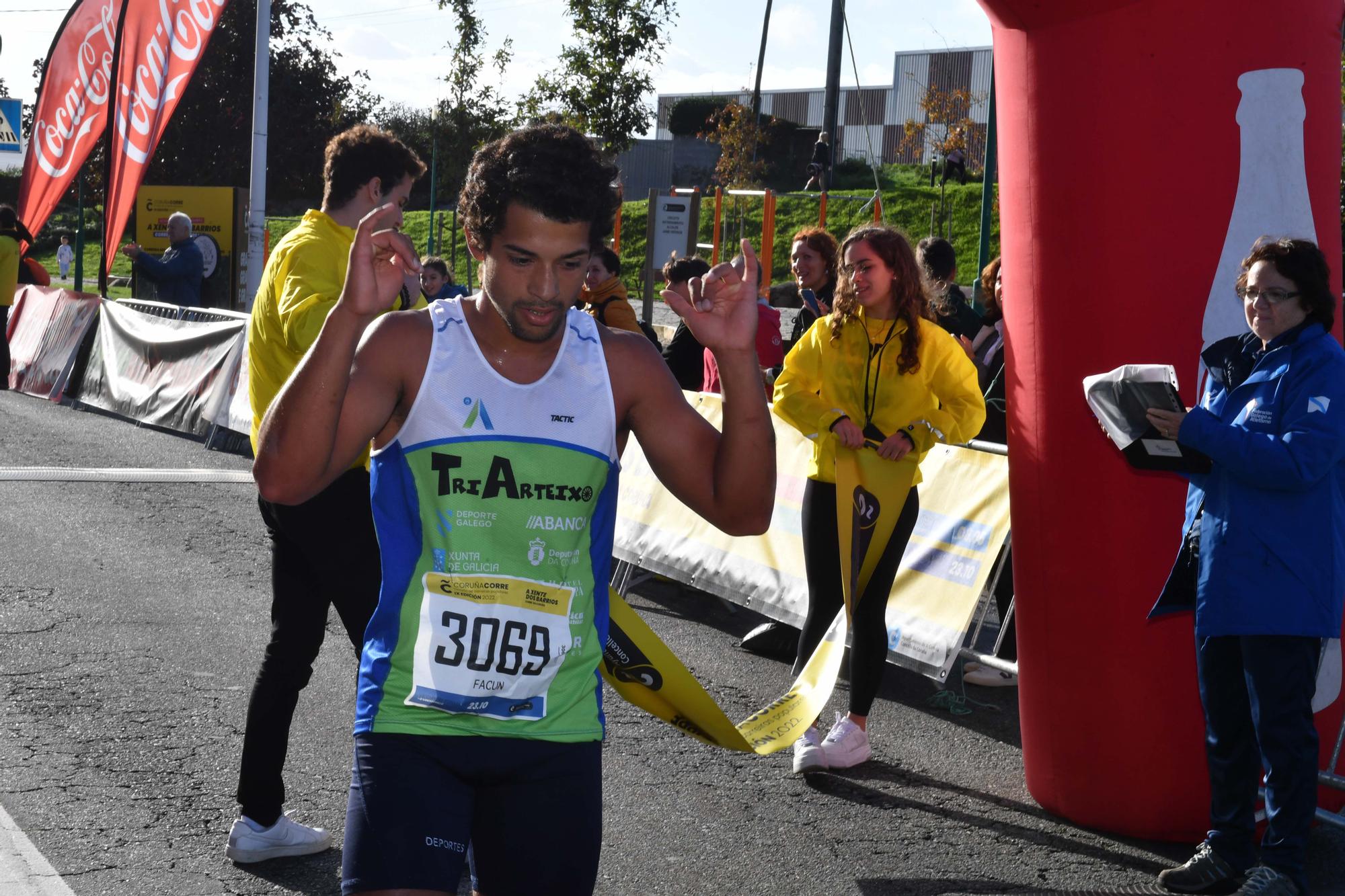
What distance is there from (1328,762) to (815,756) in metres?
1.68

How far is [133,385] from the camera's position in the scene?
14180 millimetres

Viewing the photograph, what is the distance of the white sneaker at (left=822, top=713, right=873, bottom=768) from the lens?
204 inches

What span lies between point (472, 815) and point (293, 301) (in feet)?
6.04

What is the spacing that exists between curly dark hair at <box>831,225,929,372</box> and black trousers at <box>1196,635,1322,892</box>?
1637mm

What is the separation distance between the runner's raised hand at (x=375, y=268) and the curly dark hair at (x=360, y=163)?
1.88 m

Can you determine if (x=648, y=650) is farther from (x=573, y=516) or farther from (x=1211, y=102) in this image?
(x=1211, y=102)

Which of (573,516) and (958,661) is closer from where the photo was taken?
(573,516)

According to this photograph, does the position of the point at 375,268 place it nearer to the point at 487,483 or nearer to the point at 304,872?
the point at 487,483

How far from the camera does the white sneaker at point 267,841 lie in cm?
409

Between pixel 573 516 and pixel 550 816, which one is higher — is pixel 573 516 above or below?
above

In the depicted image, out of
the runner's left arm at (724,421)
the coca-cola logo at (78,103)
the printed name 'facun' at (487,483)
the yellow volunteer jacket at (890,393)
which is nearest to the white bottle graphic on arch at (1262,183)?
the yellow volunteer jacket at (890,393)

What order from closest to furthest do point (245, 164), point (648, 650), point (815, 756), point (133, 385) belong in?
1. point (648, 650)
2. point (815, 756)
3. point (133, 385)
4. point (245, 164)

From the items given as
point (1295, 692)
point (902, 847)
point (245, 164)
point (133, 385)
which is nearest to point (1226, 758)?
point (1295, 692)

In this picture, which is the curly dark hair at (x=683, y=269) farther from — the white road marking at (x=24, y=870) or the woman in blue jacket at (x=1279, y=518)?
the white road marking at (x=24, y=870)
